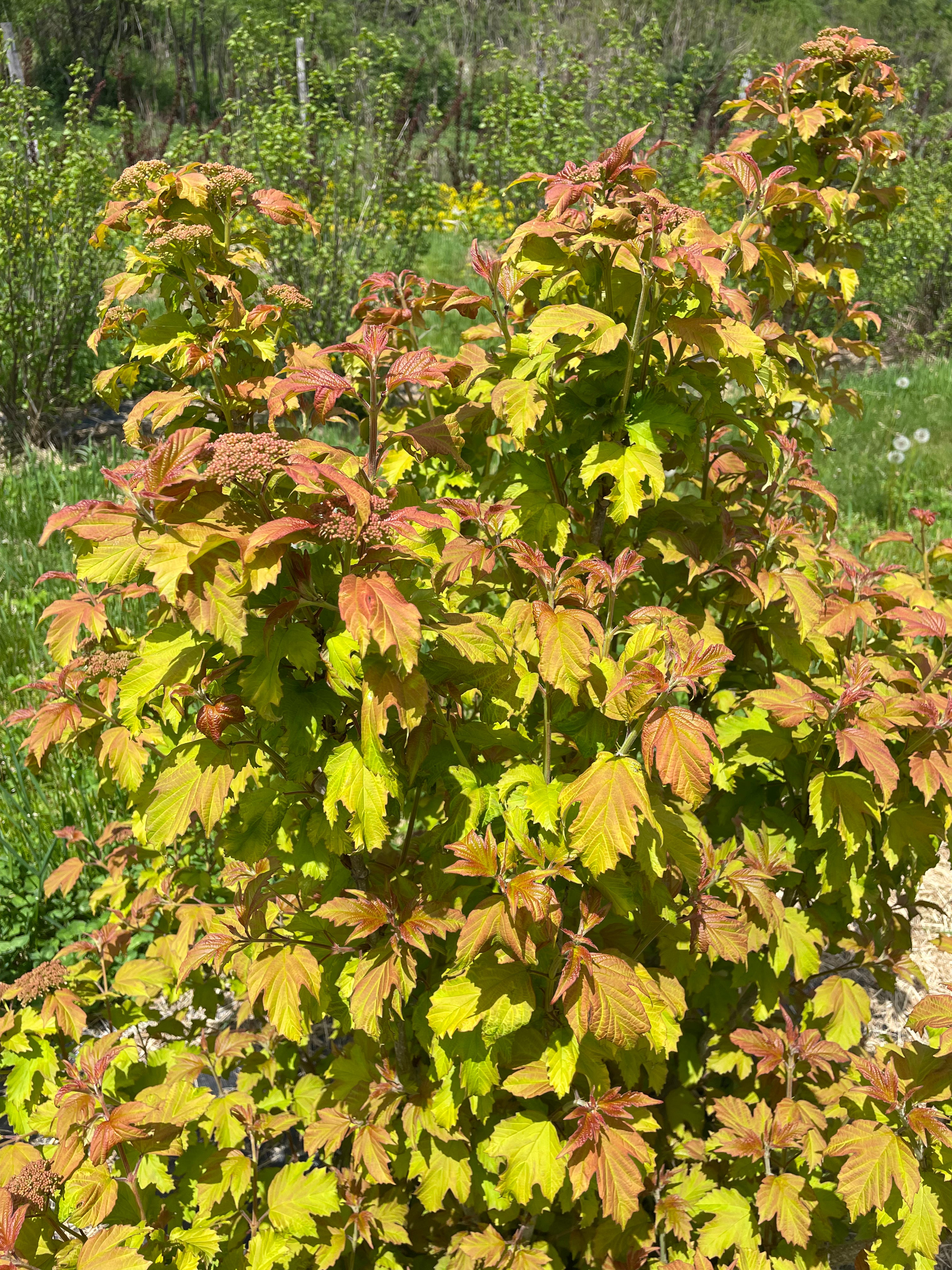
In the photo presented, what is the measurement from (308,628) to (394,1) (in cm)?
2650

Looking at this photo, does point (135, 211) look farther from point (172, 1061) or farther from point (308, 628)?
point (172, 1061)

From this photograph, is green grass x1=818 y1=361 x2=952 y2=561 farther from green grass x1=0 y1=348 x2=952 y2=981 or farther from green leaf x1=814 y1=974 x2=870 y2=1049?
green leaf x1=814 y1=974 x2=870 y2=1049

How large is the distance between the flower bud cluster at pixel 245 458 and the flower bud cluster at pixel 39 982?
1156 mm

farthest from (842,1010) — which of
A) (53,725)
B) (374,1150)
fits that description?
(53,725)

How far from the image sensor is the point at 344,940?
4.94 ft

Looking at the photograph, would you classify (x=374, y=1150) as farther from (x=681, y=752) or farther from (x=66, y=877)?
(x=66, y=877)

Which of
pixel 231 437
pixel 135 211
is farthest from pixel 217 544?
pixel 135 211

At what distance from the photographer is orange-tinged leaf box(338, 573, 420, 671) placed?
1051 mm

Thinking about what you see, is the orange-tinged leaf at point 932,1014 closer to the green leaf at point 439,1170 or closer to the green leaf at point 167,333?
the green leaf at point 439,1170

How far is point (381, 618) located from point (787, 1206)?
132cm

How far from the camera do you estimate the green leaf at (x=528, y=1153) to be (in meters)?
1.40

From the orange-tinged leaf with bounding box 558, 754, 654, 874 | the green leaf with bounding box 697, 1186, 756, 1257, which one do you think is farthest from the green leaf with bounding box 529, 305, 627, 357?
the green leaf with bounding box 697, 1186, 756, 1257

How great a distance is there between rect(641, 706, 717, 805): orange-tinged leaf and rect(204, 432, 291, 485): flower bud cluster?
62cm

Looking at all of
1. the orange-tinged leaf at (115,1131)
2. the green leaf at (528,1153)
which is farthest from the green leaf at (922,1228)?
the orange-tinged leaf at (115,1131)
